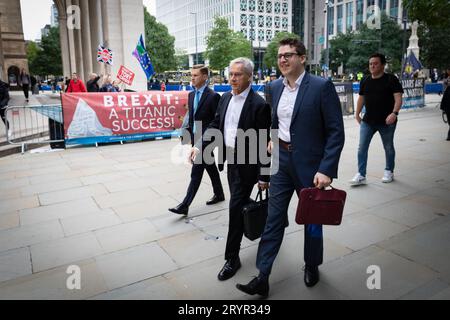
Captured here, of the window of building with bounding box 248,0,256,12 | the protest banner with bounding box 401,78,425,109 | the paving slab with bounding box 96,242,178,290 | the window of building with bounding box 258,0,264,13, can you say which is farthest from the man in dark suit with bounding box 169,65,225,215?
the window of building with bounding box 258,0,264,13

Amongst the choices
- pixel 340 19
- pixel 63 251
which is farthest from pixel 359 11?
pixel 63 251

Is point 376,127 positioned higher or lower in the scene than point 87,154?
higher

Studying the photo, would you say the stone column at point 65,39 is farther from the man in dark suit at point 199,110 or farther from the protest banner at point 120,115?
the man in dark suit at point 199,110

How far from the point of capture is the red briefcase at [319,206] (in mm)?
2779

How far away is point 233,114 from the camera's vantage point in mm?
3498

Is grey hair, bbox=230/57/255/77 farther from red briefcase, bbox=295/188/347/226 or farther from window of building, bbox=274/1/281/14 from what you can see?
window of building, bbox=274/1/281/14

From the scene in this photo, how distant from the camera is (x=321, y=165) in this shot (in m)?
2.85

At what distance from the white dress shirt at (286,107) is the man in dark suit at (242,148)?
33 cm

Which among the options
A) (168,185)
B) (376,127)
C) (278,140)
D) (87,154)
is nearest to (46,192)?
Result: (168,185)

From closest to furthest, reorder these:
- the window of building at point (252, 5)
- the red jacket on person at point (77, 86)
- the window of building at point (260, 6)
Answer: the red jacket on person at point (77, 86)
the window of building at point (252, 5)
the window of building at point (260, 6)

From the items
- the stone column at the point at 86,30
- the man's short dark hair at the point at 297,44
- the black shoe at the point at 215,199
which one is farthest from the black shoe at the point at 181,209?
the stone column at the point at 86,30

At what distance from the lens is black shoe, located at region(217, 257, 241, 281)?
3.36 m
